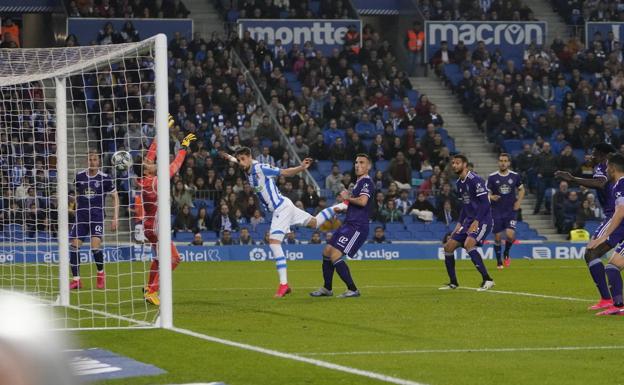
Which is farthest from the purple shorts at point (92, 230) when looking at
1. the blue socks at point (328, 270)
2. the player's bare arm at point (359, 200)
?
the player's bare arm at point (359, 200)

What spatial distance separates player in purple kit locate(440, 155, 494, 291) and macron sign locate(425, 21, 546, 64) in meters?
23.4

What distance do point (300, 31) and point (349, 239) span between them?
24274 millimetres

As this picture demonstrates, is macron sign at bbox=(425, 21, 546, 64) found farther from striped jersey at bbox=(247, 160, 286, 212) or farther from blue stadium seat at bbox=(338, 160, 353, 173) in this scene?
striped jersey at bbox=(247, 160, 286, 212)

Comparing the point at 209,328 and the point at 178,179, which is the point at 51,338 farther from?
the point at 178,179

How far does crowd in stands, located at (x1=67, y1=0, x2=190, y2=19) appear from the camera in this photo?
122 feet

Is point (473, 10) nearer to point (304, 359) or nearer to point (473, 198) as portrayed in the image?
point (473, 198)

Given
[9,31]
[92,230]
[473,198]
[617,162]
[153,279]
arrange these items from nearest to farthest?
[617,162] → [153,279] → [473,198] → [92,230] → [9,31]

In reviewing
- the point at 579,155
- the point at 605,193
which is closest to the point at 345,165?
the point at 579,155

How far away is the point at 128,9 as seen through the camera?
37562 millimetres

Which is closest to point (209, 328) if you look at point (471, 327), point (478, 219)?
point (471, 327)

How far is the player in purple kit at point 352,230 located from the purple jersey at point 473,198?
9.26 feet

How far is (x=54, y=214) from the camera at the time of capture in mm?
20016

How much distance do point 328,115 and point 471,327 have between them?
23.8 metres

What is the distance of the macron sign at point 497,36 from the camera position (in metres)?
41.9
